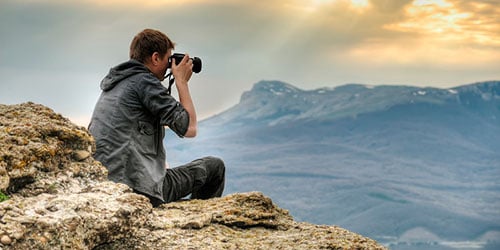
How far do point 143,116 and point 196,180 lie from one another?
1.60 meters

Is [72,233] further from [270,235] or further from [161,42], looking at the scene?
[161,42]

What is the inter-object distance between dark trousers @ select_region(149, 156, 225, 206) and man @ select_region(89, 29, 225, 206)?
66 millimetres

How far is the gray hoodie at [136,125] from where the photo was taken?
9938 millimetres

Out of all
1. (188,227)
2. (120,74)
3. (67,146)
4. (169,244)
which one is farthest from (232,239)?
(120,74)

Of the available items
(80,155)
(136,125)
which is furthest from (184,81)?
(80,155)

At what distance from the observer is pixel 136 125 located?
1018 cm

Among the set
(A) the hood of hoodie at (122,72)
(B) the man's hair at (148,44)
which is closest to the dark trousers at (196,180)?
(A) the hood of hoodie at (122,72)

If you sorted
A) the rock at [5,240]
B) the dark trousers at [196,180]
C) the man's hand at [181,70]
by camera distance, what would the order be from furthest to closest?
the dark trousers at [196,180] < the man's hand at [181,70] < the rock at [5,240]

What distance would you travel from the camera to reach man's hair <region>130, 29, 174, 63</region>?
10.5 meters

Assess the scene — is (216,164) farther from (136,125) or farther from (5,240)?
(5,240)

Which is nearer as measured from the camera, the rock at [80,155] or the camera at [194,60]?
the rock at [80,155]

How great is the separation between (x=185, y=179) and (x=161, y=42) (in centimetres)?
198

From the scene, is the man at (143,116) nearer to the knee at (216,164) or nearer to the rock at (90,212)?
the rock at (90,212)

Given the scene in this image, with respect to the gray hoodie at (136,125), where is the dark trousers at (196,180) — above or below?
below
